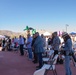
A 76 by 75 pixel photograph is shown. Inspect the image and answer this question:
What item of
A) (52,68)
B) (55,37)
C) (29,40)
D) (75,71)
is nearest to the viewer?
(52,68)

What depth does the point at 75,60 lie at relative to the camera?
11297 mm

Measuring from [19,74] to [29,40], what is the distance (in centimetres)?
503

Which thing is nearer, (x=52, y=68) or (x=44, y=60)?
(x=52, y=68)

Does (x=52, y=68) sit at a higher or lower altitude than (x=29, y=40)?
lower

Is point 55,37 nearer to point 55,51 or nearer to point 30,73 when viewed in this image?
point 55,51

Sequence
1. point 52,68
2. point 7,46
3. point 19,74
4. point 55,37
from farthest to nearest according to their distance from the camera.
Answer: point 7,46 < point 55,37 < point 19,74 < point 52,68

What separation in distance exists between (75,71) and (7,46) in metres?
15.9

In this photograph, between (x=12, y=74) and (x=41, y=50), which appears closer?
(x=12, y=74)

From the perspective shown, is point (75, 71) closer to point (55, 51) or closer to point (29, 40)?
point (55, 51)

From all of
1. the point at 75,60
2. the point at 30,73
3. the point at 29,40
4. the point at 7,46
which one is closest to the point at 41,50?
the point at 30,73

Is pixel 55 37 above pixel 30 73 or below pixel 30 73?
above

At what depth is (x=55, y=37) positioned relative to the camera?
11133 mm

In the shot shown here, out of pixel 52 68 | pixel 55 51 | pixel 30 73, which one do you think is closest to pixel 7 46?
pixel 55 51

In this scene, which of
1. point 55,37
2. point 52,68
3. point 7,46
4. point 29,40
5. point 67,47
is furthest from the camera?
point 7,46
